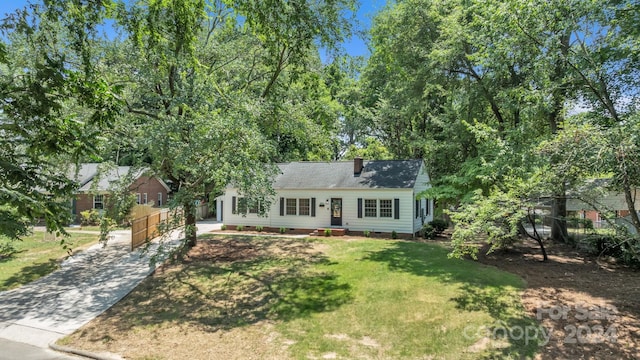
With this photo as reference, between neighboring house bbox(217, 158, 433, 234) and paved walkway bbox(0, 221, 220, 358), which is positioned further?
neighboring house bbox(217, 158, 433, 234)

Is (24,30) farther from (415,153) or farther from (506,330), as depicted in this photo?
Result: (415,153)

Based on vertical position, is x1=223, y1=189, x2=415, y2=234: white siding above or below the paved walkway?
above

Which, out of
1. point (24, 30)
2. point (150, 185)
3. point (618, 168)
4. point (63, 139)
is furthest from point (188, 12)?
point (150, 185)

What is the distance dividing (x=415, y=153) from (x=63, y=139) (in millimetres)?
27177

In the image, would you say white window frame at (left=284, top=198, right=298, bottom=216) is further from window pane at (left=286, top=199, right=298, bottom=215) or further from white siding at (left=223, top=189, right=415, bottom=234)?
white siding at (left=223, top=189, right=415, bottom=234)

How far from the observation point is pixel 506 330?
7145 millimetres

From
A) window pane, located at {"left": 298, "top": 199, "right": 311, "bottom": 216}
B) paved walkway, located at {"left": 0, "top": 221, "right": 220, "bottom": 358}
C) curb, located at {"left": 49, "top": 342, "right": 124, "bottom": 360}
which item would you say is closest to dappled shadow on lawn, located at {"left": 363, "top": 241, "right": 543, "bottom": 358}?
window pane, located at {"left": 298, "top": 199, "right": 311, "bottom": 216}

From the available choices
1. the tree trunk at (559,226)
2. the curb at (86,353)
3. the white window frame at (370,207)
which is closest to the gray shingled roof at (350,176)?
the white window frame at (370,207)

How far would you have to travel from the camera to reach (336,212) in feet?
67.2

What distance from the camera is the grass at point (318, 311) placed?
7102 mm

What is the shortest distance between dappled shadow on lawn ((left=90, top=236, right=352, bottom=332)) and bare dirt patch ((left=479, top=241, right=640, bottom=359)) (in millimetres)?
4709

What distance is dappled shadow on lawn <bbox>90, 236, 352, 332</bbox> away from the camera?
9.08m

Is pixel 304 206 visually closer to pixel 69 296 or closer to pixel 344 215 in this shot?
pixel 344 215

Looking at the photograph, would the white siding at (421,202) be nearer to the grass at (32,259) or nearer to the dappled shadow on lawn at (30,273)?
the grass at (32,259)
